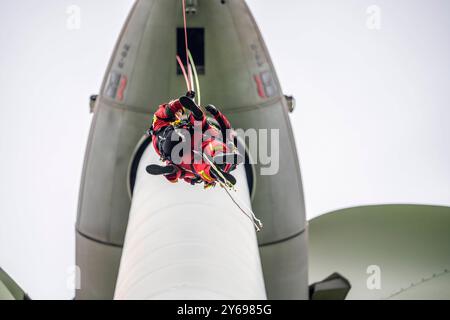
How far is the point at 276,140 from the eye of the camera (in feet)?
29.2

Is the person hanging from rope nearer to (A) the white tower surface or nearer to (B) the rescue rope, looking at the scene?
(B) the rescue rope

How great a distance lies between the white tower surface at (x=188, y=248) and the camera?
5473mm

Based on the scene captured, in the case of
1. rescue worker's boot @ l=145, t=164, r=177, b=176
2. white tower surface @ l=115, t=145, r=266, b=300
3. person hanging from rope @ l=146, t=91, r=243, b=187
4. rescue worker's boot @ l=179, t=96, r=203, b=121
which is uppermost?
rescue worker's boot @ l=179, t=96, r=203, b=121

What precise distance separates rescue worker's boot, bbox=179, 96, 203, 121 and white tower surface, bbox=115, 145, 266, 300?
845mm

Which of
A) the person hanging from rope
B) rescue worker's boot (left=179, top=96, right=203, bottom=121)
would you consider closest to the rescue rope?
the person hanging from rope

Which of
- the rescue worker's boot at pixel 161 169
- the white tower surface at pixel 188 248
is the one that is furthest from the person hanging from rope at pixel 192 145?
the white tower surface at pixel 188 248

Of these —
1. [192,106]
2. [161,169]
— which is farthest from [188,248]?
[192,106]

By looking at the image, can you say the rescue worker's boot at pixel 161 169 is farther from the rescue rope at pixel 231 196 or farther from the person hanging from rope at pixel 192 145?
the rescue rope at pixel 231 196

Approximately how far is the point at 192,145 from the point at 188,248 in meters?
0.99

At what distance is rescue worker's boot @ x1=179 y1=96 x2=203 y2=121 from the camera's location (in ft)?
20.3

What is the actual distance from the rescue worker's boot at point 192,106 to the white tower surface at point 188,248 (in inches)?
33.3

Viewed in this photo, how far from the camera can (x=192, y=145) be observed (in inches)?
245

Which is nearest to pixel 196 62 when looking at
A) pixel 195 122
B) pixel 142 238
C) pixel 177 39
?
pixel 177 39

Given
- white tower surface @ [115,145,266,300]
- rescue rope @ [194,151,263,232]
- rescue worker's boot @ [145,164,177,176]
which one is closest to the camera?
white tower surface @ [115,145,266,300]
